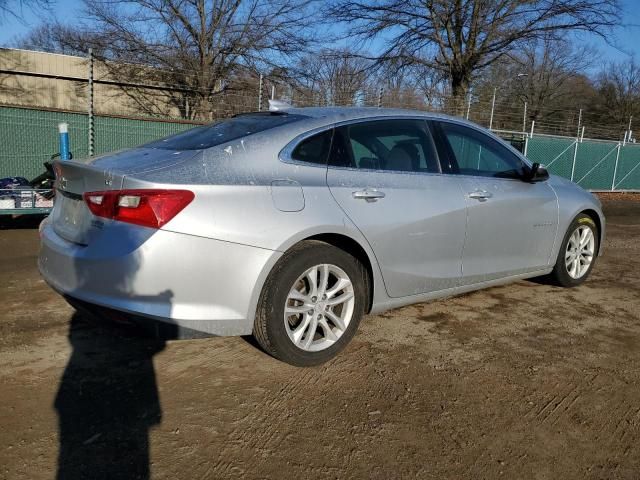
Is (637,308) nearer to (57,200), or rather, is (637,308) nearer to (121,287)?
(121,287)

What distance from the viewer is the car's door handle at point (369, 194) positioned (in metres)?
→ 3.35

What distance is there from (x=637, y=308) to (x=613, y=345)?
1.09 m

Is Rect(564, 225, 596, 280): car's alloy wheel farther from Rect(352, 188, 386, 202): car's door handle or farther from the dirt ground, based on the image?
Rect(352, 188, 386, 202): car's door handle

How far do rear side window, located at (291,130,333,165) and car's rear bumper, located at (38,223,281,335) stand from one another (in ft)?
2.12

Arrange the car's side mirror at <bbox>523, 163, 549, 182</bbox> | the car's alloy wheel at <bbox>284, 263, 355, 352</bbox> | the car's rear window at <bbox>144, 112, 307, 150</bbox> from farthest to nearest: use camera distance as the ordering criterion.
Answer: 1. the car's side mirror at <bbox>523, 163, 549, 182</bbox>
2. the car's rear window at <bbox>144, 112, 307, 150</bbox>
3. the car's alloy wheel at <bbox>284, 263, 355, 352</bbox>

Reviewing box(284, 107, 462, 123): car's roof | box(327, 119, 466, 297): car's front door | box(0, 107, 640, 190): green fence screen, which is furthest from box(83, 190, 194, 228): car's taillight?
box(0, 107, 640, 190): green fence screen

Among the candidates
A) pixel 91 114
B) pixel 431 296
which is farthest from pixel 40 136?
pixel 431 296

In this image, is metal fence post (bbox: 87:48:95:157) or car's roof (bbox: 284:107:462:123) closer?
car's roof (bbox: 284:107:462:123)

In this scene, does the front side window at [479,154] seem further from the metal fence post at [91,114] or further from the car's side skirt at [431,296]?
the metal fence post at [91,114]

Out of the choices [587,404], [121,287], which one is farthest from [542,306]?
[121,287]

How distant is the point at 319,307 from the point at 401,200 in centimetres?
90

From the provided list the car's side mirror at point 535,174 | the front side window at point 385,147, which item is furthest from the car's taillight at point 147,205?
the car's side mirror at point 535,174

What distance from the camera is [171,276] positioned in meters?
2.69

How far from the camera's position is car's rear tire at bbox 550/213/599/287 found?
16.3 feet
